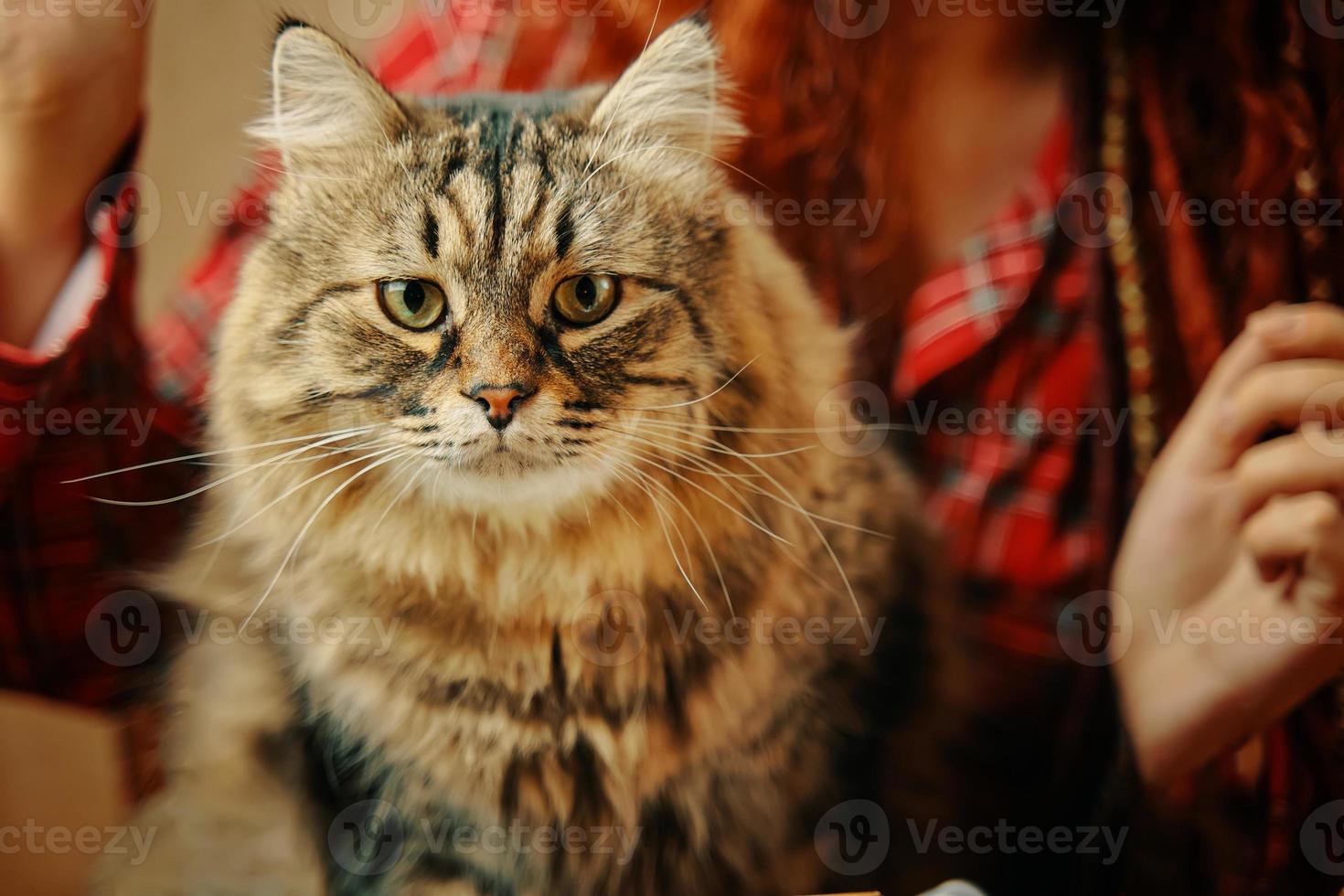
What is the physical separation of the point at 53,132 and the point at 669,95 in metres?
0.47

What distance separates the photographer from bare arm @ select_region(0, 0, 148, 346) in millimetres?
690

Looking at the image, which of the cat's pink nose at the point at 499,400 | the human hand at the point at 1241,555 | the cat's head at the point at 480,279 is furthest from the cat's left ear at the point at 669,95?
the human hand at the point at 1241,555

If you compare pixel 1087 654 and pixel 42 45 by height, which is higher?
pixel 42 45

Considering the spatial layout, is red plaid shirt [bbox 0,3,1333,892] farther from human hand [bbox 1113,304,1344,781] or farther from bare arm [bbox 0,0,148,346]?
bare arm [bbox 0,0,148,346]

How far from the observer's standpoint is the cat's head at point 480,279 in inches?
26.5

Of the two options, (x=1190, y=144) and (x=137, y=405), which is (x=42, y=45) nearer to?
(x=137, y=405)

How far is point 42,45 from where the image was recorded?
2.25 feet

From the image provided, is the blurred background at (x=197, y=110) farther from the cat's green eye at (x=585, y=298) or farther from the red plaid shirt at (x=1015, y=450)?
the cat's green eye at (x=585, y=298)

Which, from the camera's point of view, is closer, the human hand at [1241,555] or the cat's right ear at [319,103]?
the cat's right ear at [319,103]

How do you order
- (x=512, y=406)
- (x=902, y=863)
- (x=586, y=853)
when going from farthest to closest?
(x=902, y=863) < (x=586, y=853) < (x=512, y=406)

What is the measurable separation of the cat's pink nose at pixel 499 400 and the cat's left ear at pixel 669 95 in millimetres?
221

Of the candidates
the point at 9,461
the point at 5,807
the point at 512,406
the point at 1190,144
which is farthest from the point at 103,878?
the point at 1190,144

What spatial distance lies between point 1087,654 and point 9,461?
98cm

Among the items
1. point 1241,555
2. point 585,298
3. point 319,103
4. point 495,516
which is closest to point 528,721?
point 495,516
